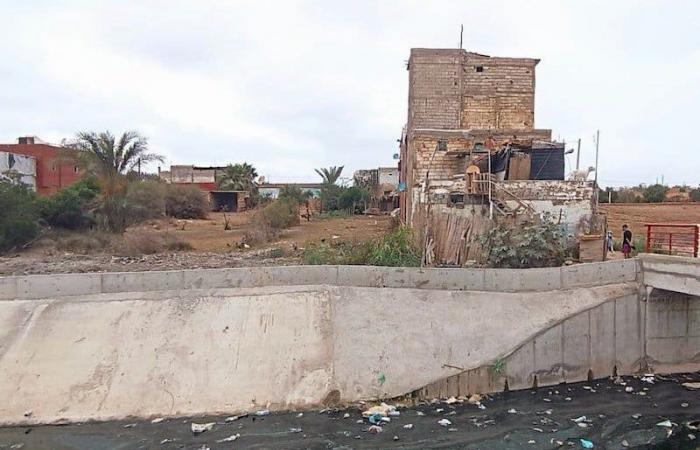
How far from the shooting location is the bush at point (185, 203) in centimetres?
4359

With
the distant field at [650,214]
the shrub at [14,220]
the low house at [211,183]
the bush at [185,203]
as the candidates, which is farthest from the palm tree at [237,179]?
the distant field at [650,214]

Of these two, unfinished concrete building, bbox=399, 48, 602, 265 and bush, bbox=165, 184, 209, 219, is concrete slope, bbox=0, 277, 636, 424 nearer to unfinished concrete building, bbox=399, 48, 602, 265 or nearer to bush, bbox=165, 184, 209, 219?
unfinished concrete building, bbox=399, 48, 602, 265

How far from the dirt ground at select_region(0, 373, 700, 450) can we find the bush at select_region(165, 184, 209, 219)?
35.2m

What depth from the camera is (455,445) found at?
9180mm

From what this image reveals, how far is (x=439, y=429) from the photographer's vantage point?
382 inches

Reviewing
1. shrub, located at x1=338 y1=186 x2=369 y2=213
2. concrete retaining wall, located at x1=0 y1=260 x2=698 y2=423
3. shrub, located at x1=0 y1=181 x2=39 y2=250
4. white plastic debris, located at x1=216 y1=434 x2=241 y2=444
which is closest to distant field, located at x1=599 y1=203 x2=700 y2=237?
concrete retaining wall, located at x1=0 y1=260 x2=698 y2=423

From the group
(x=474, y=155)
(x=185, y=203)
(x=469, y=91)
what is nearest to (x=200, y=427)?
(x=474, y=155)

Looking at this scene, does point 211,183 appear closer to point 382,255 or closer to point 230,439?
point 382,255

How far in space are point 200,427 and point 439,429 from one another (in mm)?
4045

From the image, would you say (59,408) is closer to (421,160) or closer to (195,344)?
(195,344)

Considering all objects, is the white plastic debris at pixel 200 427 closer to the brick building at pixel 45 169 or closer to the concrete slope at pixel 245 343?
the concrete slope at pixel 245 343

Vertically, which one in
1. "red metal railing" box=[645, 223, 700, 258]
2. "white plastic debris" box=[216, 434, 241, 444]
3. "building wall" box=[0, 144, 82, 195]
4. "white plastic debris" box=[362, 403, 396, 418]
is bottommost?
"white plastic debris" box=[216, 434, 241, 444]

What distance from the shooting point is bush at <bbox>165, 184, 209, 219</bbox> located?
43594 mm

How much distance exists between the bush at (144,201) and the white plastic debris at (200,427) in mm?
22825
